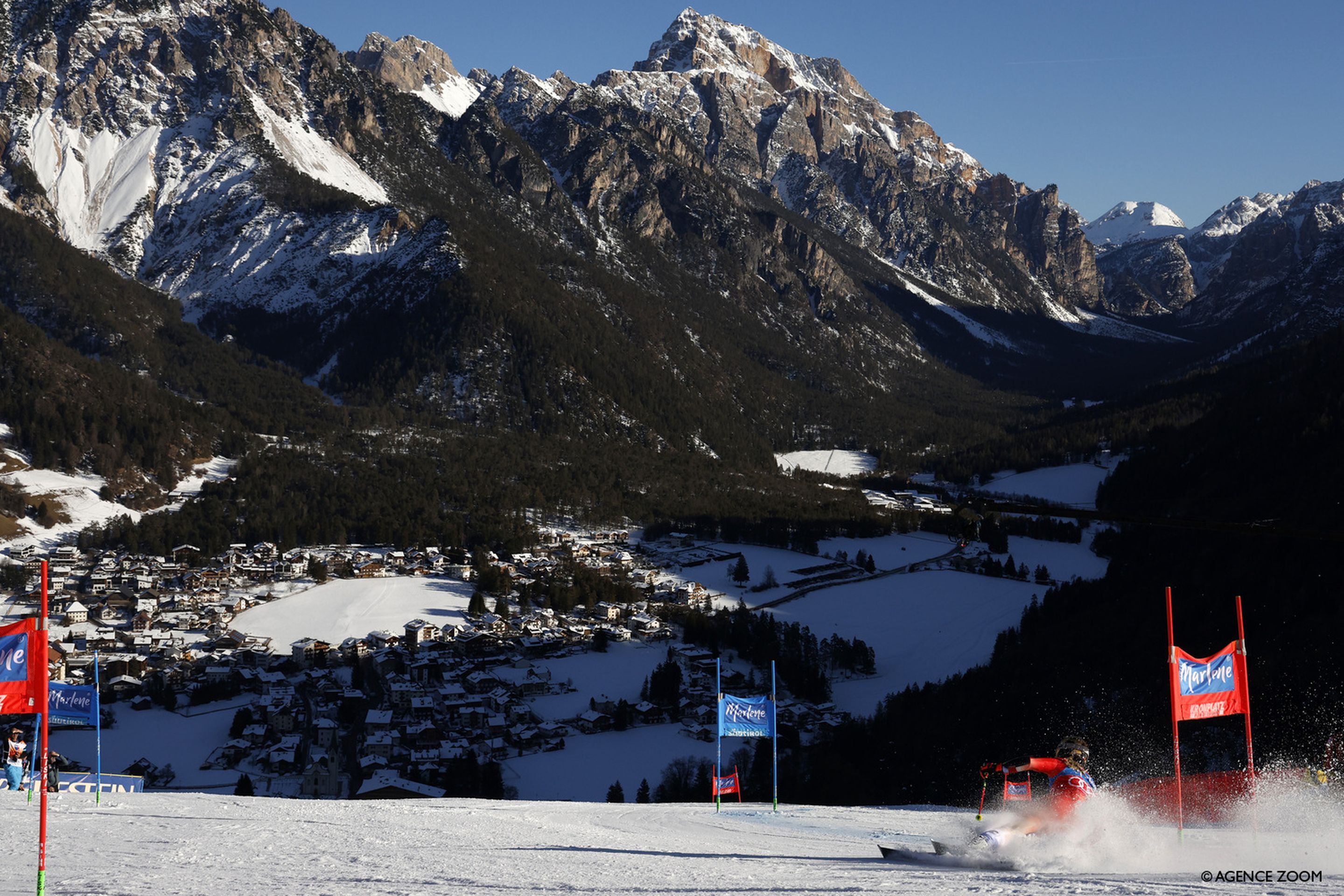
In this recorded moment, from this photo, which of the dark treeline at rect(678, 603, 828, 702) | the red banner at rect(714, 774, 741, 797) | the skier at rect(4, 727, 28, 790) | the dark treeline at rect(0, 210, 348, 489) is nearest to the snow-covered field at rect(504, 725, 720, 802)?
the dark treeline at rect(678, 603, 828, 702)

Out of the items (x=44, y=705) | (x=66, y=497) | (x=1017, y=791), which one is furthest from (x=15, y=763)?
(x=66, y=497)

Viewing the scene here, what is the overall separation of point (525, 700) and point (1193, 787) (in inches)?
2286

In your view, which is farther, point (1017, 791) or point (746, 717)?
point (746, 717)

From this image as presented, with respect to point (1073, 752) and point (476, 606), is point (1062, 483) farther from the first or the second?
point (1073, 752)

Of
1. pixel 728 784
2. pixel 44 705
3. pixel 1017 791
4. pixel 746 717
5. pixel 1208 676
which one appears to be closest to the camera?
pixel 44 705

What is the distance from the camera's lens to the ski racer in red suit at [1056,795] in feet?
71.9

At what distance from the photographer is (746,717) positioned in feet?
118

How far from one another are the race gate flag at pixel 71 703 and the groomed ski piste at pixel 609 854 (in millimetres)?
2763

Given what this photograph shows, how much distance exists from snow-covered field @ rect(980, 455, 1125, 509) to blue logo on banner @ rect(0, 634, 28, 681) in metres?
165

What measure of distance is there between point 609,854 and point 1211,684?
1280 cm

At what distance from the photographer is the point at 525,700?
7944cm

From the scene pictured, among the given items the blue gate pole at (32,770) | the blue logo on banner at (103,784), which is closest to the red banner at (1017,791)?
the blue gate pole at (32,770)

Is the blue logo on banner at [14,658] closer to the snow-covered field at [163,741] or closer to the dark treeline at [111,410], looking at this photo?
the snow-covered field at [163,741]

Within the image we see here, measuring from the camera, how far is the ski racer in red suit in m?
21.9
